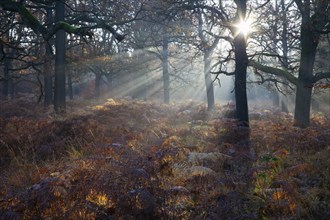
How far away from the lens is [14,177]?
19.6 feet

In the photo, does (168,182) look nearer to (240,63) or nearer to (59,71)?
(240,63)

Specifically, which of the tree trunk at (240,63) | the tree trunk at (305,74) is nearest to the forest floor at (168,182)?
the tree trunk at (240,63)

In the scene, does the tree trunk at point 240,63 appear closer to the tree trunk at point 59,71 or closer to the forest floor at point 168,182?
the forest floor at point 168,182

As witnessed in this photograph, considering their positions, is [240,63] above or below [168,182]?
above

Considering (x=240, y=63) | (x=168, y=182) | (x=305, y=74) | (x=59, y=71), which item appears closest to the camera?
(x=168, y=182)

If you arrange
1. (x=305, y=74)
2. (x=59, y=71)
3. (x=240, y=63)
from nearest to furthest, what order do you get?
1. (x=240, y=63)
2. (x=305, y=74)
3. (x=59, y=71)

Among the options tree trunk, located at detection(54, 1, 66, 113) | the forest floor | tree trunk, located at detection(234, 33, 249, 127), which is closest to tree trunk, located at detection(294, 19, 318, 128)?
tree trunk, located at detection(234, 33, 249, 127)

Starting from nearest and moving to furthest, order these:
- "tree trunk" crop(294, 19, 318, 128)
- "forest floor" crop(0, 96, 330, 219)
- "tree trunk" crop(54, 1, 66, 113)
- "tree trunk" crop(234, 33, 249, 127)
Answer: "forest floor" crop(0, 96, 330, 219)
"tree trunk" crop(234, 33, 249, 127)
"tree trunk" crop(294, 19, 318, 128)
"tree trunk" crop(54, 1, 66, 113)

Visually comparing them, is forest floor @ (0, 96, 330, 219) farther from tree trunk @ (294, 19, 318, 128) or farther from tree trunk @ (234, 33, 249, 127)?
tree trunk @ (294, 19, 318, 128)

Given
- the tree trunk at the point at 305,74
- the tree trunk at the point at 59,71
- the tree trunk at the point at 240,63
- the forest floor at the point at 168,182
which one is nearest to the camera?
the forest floor at the point at 168,182

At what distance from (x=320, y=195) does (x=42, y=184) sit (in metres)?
4.06

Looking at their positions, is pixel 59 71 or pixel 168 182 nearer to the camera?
pixel 168 182

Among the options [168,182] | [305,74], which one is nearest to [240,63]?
[305,74]

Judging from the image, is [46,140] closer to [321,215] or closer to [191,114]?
[321,215]
